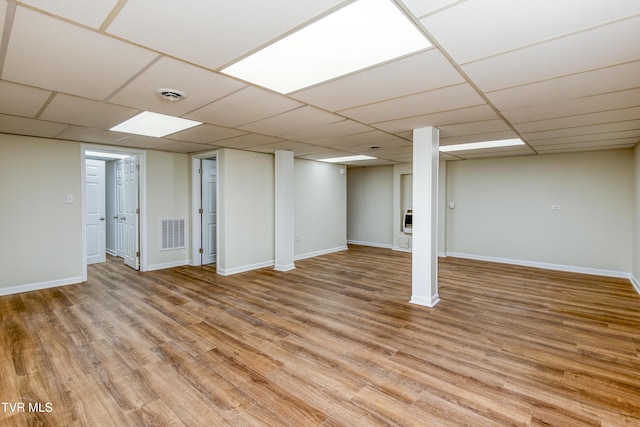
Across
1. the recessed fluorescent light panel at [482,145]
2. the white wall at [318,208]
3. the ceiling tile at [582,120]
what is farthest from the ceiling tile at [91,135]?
the ceiling tile at [582,120]

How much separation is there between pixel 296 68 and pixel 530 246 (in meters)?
6.48

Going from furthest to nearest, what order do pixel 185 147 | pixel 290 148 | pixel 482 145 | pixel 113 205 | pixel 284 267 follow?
pixel 113 205, pixel 284 267, pixel 290 148, pixel 185 147, pixel 482 145

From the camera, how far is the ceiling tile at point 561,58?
1.74 meters

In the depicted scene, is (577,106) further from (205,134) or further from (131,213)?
(131,213)

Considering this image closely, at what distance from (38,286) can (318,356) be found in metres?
4.70

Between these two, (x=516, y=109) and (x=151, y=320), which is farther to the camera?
(x=151, y=320)

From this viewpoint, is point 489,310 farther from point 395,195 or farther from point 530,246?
point 395,195

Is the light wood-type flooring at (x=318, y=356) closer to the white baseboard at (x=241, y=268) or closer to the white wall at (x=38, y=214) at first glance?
the white wall at (x=38, y=214)

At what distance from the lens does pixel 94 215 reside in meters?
6.86

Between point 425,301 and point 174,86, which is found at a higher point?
point 174,86

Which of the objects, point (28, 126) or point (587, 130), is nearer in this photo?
point (28, 126)

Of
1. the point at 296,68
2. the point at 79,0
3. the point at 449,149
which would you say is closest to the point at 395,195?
the point at 449,149

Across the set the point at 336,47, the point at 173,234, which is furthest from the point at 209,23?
the point at 173,234

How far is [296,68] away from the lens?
2275 millimetres
